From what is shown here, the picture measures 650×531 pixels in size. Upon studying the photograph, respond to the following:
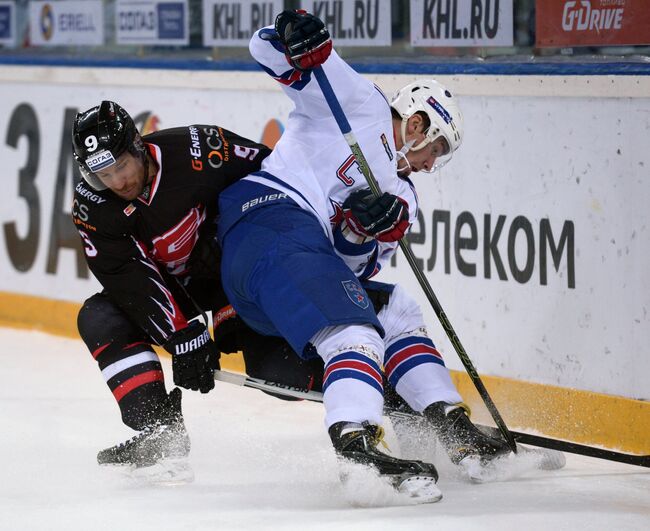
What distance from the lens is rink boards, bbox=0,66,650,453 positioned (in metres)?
4.16

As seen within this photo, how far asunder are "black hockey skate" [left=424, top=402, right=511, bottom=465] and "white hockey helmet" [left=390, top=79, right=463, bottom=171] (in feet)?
2.34

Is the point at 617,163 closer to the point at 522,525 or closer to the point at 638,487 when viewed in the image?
the point at 638,487

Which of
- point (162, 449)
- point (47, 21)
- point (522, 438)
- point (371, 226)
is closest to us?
point (371, 226)

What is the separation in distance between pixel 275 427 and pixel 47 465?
848 mm

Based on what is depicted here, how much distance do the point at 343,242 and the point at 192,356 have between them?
51cm

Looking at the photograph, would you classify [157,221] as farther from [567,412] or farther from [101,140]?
[567,412]

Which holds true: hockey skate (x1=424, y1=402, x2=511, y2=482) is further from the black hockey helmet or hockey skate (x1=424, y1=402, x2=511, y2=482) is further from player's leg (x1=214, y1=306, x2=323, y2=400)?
the black hockey helmet

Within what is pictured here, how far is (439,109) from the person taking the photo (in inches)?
147

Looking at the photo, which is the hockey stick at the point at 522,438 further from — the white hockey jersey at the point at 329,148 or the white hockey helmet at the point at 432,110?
the white hockey helmet at the point at 432,110

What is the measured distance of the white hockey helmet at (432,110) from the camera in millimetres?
3729

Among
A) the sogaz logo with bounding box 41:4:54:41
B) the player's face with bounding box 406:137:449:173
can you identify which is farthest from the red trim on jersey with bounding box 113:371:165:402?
the sogaz logo with bounding box 41:4:54:41

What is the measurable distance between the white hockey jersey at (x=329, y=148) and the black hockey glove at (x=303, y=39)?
0.10m

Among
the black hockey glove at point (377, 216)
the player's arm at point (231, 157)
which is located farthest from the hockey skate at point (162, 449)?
the black hockey glove at point (377, 216)

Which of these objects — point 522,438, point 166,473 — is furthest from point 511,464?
point 166,473
